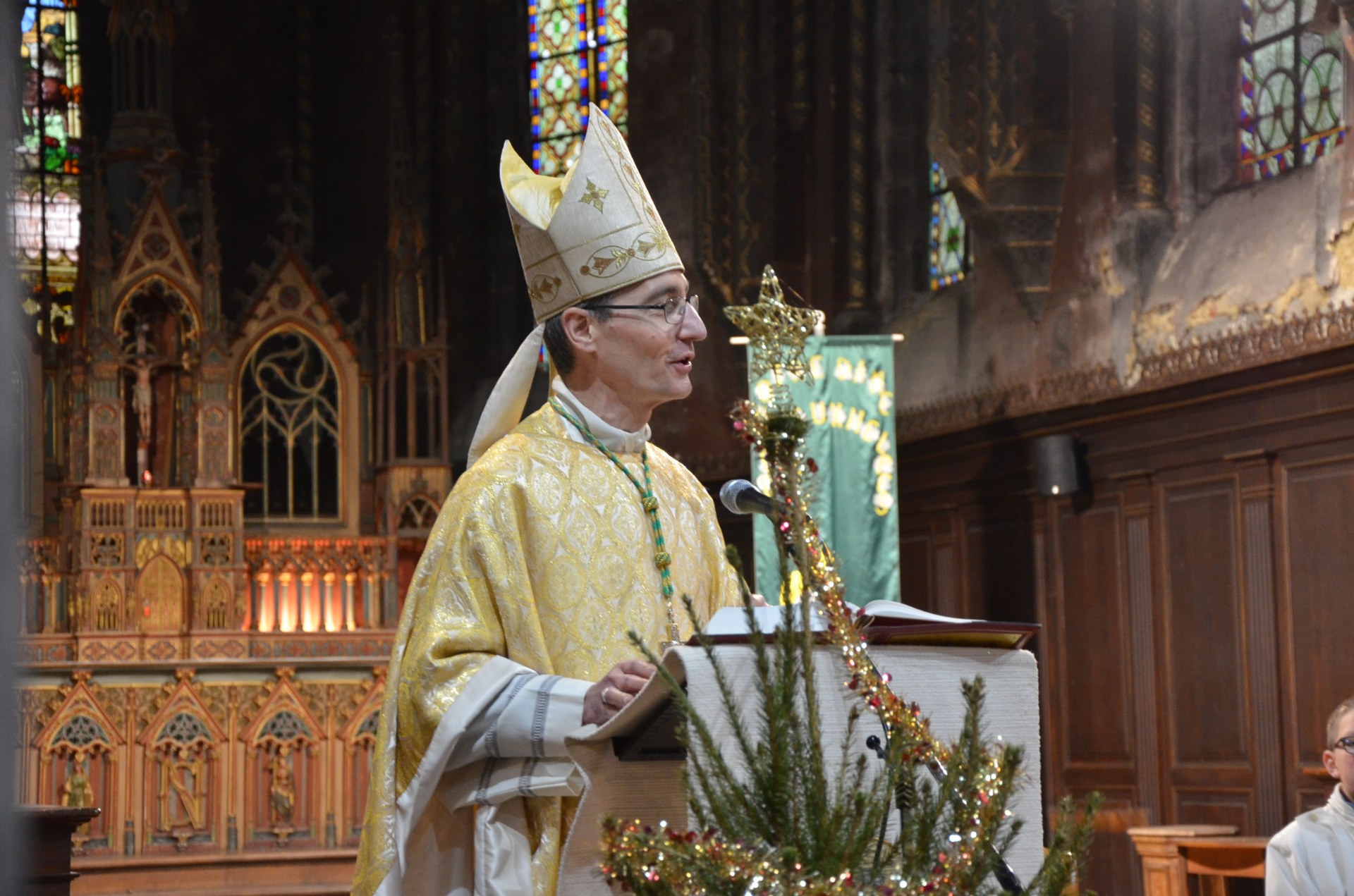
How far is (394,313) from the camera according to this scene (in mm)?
12312

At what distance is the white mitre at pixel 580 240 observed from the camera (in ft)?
9.54

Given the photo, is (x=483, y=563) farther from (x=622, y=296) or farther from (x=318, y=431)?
(x=318, y=431)

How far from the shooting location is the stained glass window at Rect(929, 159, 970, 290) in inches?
437

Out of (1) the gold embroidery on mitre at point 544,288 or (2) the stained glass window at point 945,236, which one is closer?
(1) the gold embroidery on mitre at point 544,288

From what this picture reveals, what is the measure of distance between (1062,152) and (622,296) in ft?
24.7

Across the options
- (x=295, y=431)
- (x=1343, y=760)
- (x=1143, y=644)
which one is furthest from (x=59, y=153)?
(x=1343, y=760)

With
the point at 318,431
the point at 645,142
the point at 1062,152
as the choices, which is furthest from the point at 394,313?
the point at 1062,152

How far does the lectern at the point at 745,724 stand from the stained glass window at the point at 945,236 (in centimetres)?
889

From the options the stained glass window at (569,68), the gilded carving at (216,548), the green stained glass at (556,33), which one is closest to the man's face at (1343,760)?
the gilded carving at (216,548)

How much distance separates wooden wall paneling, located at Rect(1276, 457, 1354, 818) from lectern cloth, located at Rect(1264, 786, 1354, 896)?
256 centimetres

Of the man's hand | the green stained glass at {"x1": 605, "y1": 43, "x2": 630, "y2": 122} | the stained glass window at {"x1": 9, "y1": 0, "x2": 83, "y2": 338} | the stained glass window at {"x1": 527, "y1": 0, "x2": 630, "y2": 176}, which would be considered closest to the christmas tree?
the man's hand

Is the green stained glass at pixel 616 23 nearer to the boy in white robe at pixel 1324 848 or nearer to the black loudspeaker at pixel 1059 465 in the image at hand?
the black loudspeaker at pixel 1059 465

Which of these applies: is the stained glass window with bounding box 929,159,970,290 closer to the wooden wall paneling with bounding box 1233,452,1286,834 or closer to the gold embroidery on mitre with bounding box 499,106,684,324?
the wooden wall paneling with bounding box 1233,452,1286,834

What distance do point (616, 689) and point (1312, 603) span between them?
20.9 ft
